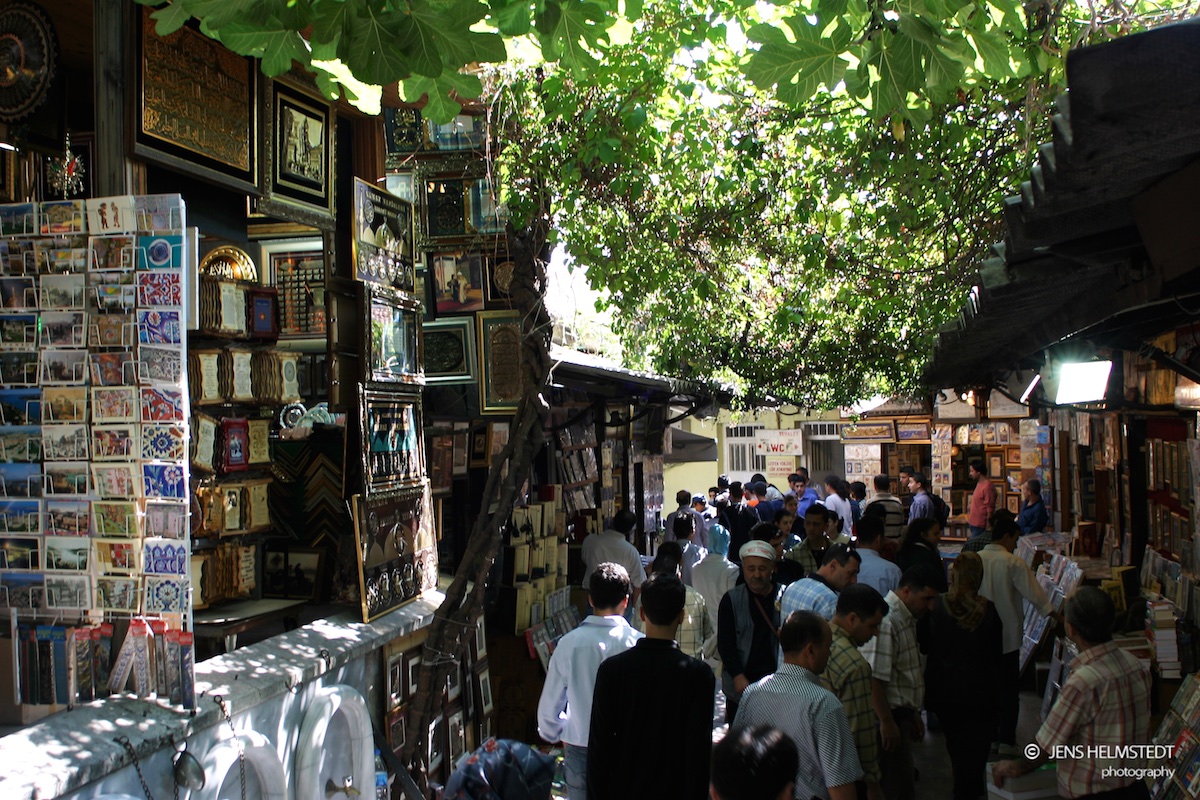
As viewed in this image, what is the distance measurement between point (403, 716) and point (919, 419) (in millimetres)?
21486

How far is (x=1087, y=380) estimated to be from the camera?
8.55 meters

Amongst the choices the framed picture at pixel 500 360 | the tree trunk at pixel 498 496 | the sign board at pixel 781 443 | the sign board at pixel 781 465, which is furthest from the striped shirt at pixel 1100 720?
the sign board at pixel 781 465

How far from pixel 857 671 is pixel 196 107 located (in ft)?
13.5

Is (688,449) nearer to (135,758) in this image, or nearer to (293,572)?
(293,572)

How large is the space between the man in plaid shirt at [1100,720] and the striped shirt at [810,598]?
1479 mm

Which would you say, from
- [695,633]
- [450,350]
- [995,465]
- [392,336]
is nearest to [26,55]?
[392,336]

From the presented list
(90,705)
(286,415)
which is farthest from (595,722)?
(286,415)

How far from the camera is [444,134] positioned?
7.14 metres

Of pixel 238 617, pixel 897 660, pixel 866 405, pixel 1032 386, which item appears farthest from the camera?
pixel 866 405

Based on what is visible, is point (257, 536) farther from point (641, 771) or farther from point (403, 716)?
point (641, 771)

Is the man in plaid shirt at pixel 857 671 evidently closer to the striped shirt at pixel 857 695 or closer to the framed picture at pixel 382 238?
the striped shirt at pixel 857 695

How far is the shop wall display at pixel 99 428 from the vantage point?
413 cm

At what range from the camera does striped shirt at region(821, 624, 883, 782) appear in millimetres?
4785

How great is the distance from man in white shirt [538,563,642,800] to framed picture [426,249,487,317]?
3.09 meters
